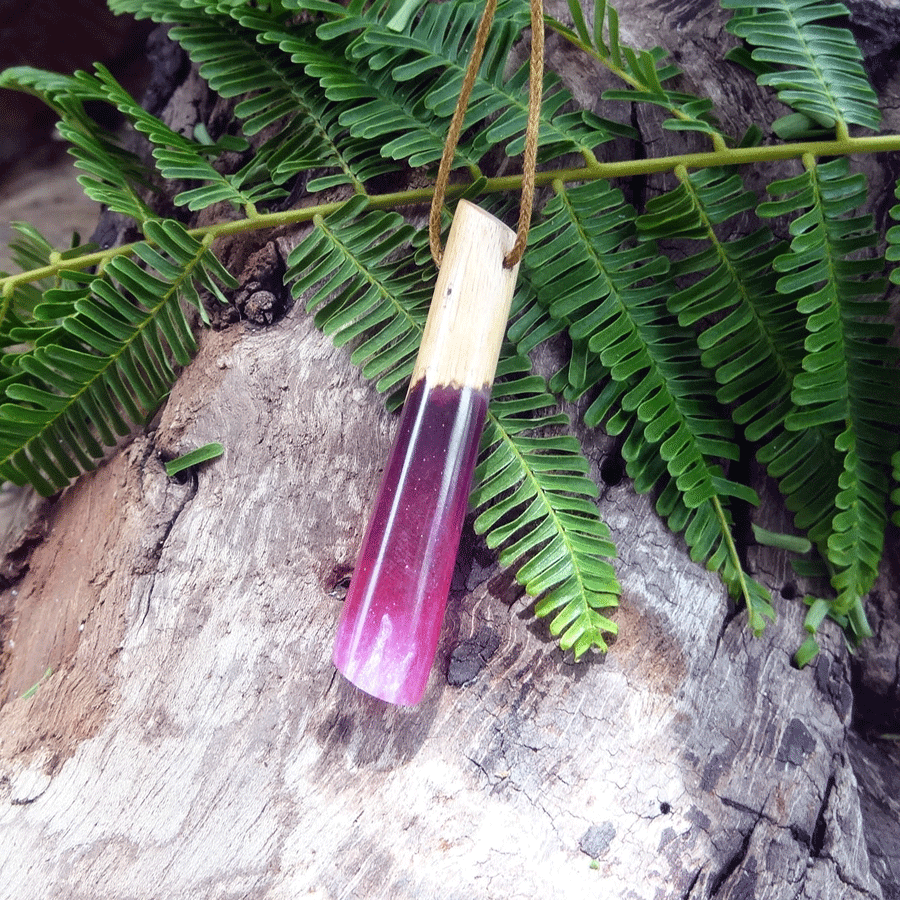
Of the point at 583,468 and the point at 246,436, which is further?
the point at 246,436

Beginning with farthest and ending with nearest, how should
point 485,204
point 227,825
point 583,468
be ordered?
point 485,204 → point 583,468 → point 227,825

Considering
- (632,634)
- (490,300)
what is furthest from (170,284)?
(632,634)

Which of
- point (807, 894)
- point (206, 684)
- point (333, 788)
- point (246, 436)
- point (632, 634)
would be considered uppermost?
point (246, 436)

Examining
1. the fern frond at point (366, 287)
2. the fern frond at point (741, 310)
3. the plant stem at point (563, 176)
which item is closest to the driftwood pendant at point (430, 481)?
the fern frond at point (366, 287)

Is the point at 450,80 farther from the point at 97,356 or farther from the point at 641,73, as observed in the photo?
the point at 97,356

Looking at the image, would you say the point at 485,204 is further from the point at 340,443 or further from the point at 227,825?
the point at 227,825

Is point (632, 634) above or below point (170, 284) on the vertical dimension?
below

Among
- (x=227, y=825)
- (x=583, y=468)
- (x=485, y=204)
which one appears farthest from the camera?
(x=485, y=204)
